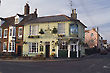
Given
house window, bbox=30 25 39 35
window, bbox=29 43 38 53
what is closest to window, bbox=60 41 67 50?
window, bbox=29 43 38 53

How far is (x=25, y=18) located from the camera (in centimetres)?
3175

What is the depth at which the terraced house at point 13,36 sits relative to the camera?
28.9 metres

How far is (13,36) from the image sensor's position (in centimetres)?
2939

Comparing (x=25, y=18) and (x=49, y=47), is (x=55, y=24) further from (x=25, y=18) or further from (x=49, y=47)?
(x=25, y=18)

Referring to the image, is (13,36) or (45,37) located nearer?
(45,37)

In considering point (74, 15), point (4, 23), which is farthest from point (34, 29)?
point (4, 23)

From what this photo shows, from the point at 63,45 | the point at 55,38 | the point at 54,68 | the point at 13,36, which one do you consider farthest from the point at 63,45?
the point at 13,36

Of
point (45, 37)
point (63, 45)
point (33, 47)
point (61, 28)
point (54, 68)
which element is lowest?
point (54, 68)

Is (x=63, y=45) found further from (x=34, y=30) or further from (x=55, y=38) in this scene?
(x=34, y=30)

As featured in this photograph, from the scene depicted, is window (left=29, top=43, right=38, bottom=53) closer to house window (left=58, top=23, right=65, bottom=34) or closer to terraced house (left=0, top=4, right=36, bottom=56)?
terraced house (left=0, top=4, right=36, bottom=56)

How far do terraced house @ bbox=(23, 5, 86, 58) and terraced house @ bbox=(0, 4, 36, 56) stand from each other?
2622 millimetres

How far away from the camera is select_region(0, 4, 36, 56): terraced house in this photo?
28.9 meters

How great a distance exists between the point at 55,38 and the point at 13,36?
411 inches

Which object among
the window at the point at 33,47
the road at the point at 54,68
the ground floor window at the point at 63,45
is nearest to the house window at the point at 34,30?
the window at the point at 33,47
